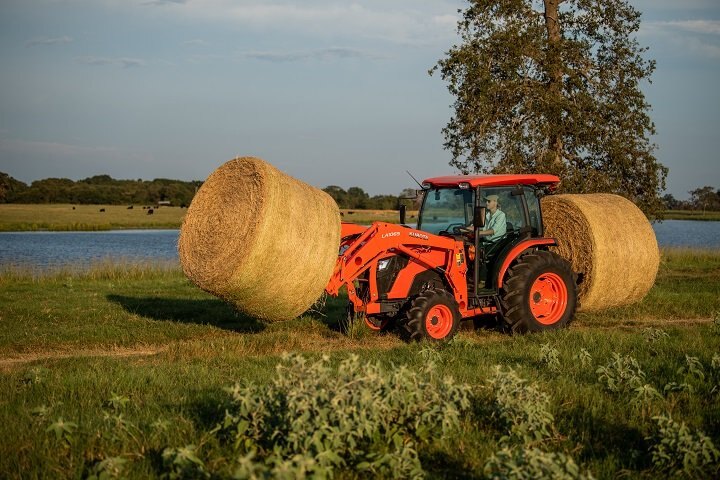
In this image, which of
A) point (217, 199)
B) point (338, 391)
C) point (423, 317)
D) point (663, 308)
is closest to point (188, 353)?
point (217, 199)

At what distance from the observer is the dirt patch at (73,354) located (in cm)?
962

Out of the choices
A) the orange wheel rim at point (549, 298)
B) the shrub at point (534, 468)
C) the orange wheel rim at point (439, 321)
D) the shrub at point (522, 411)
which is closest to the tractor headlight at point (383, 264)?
the orange wheel rim at point (439, 321)

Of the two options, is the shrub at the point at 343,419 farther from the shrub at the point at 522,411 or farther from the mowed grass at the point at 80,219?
the mowed grass at the point at 80,219

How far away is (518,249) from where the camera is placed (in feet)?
36.5

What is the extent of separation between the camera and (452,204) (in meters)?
11.3

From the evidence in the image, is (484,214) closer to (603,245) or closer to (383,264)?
(383,264)

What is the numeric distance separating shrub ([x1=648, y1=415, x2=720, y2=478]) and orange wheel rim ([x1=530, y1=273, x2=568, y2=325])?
242 inches

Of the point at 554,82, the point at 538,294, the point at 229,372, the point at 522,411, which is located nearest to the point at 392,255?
the point at 538,294

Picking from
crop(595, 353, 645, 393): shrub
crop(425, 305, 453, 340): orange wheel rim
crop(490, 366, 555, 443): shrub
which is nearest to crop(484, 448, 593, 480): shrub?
crop(490, 366, 555, 443): shrub

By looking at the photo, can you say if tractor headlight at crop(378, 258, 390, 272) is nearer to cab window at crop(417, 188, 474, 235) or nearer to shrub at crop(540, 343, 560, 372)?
cab window at crop(417, 188, 474, 235)

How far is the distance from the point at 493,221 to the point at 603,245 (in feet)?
7.12

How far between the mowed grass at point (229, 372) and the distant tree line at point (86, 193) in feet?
229

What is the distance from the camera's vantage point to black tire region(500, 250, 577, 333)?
10.9 m

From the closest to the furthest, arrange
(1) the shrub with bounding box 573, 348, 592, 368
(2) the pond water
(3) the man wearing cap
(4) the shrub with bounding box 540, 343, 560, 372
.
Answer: (4) the shrub with bounding box 540, 343, 560, 372 → (1) the shrub with bounding box 573, 348, 592, 368 → (3) the man wearing cap → (2) the pond water
